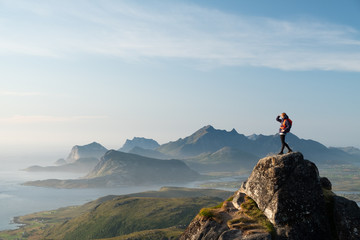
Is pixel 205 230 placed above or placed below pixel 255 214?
below

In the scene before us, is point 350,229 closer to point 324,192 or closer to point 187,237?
point 324,192

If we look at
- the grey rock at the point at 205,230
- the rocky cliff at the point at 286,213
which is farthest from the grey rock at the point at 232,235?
the grey rock at the point at 205,230

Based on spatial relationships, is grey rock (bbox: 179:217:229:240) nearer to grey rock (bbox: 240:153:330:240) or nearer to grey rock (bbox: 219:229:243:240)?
grey rock (bbox: 219:229:243:240)

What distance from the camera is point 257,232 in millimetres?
29109

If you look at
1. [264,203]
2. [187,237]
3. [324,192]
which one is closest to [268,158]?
[264,203]

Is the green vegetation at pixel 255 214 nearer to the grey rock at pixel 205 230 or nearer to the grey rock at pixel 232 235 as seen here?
the grey rock at pixel 232 235

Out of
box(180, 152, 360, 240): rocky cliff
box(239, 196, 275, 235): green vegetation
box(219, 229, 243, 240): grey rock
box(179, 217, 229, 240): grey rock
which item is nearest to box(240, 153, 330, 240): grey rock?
box(180, 152, 360, 240): rocky cliff

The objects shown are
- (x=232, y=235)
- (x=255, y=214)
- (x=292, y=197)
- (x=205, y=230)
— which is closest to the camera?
(x=232, y=235)

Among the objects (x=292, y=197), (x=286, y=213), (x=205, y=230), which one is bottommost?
(x=205, y=230)

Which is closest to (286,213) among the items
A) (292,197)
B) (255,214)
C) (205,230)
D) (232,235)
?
(292,197)

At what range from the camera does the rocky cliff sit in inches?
1161

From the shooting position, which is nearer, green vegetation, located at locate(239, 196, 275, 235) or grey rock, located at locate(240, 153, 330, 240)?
grey rock, located at locate(240, 153, 330, 240)

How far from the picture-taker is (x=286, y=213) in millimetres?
29812

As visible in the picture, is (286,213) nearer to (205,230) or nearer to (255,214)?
(255,214)
